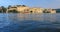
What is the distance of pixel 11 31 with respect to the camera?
595 centimetres

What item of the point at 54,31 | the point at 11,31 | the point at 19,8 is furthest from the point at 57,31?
the point at 19,8

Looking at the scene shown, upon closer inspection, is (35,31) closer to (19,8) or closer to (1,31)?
(1,31)

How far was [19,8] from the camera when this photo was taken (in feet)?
74.6

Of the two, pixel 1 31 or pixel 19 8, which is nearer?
pixel 1 31

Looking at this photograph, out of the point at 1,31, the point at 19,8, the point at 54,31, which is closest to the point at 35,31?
the point at 54,31

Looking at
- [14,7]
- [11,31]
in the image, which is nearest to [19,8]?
[14,7]

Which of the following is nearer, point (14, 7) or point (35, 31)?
point (35, 31)

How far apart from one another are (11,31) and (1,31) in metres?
0.36

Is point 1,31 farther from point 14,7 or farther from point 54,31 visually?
point 14,7

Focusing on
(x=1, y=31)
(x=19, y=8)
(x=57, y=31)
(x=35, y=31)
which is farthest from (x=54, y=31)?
(x=19, y=8)

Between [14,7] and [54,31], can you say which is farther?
[14,7]

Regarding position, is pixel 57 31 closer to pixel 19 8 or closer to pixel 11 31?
pixel 11 31

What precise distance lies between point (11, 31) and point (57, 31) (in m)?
1.66

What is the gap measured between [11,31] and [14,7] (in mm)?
17242
